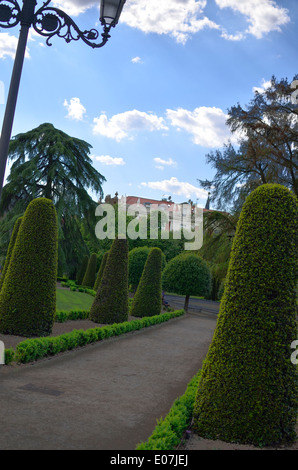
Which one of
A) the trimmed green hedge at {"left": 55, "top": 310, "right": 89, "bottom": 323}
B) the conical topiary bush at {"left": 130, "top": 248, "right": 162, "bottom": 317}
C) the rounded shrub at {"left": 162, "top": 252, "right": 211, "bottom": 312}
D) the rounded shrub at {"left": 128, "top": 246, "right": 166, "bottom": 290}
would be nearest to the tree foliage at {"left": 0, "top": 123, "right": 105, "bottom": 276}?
the rounded shrub at {"left": 128, "top": 246, "right": 166, "bottom": 290}

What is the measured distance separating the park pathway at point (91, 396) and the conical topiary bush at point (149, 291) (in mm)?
7830

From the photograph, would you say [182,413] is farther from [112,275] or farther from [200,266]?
[200,266]

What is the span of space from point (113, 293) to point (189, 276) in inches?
508

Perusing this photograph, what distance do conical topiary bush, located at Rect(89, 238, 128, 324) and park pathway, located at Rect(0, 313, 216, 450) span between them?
3.43m

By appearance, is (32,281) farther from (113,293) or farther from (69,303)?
(69,303)

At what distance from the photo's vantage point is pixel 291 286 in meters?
5.16

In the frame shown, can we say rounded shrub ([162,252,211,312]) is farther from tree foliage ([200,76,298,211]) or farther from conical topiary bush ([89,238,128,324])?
conical topiary bush ([89,238,128,324])

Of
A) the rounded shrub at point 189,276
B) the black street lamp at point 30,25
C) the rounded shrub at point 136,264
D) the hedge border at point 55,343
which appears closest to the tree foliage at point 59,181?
the rounded shrub at point 136,264

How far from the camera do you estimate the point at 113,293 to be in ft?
49.4

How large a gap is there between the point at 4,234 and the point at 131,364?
1799 cm

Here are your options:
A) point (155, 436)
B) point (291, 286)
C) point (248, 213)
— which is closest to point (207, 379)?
point (155, 436)

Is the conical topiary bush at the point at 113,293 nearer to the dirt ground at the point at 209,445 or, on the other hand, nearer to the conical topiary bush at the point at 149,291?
the conical topiary bush at the point at 149,291

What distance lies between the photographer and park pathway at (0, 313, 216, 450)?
4648mm

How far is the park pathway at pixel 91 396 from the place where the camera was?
15.3 feet
